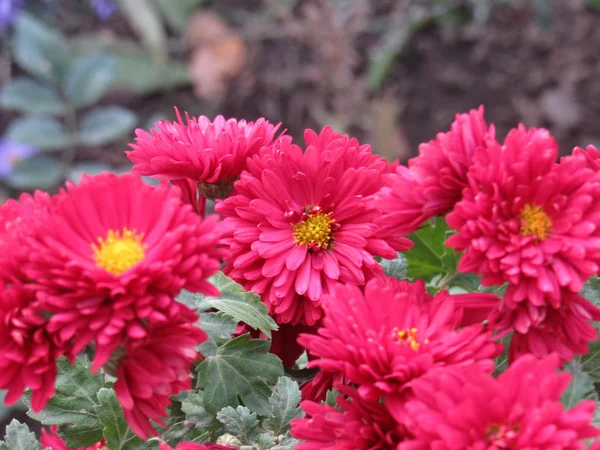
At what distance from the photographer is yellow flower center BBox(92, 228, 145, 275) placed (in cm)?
50

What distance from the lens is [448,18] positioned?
2479mm

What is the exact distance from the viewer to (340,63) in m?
2.44

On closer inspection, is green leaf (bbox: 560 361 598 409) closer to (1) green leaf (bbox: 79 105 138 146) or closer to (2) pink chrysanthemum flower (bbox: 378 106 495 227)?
(2) pink chrysanthemum flower (bbox: 378 106 495 227)

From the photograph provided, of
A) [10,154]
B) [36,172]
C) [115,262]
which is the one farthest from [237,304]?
[10,154]

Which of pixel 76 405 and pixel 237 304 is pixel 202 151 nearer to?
pixel 237 304

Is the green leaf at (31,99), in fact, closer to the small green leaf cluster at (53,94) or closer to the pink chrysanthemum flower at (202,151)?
the small green leaf cluster at (53,94)

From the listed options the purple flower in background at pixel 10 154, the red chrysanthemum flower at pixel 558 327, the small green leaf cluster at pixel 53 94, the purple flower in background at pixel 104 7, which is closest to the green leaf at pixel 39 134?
the small green leaf cluster at pixel 53 94

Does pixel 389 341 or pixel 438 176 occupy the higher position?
pixel 438 176

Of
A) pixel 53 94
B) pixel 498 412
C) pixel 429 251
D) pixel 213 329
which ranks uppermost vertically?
pixel 53 94

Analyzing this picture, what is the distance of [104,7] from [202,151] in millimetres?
1998

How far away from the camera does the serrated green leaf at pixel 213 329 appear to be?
617 millimetres

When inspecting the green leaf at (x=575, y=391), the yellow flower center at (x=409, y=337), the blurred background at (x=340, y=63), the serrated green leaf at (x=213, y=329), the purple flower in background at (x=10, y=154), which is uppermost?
the blurred background at (x=340, y=63)

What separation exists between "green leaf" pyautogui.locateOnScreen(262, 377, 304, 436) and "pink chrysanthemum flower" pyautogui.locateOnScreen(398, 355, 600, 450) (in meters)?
0.18

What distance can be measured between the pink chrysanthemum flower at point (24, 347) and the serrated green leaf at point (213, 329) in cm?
15
